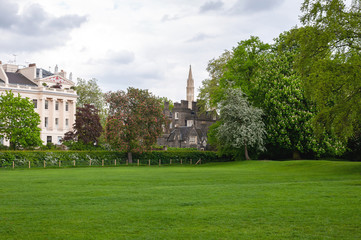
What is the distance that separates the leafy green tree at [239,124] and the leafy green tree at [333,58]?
23.1 m

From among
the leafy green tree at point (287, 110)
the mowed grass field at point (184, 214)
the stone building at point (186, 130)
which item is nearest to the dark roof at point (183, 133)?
the stone building at point (186, 130)

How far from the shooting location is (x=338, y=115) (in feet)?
91.5

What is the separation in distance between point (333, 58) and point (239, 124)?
25.6m

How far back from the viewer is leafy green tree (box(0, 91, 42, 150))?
58.0 m

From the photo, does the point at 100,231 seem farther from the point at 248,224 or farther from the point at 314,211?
the point at 314,211

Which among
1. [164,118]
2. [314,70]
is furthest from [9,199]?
[164,118]

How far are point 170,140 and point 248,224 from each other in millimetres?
88094

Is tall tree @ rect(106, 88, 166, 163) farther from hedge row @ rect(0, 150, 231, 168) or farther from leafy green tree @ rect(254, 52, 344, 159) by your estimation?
leafy green tree @ rect(254, 52, 344, 159)

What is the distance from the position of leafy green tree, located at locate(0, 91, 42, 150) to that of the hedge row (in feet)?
24.8

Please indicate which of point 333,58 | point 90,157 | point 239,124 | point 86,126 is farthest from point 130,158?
point 333,58

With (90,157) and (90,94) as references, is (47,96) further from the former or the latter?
(90,157)

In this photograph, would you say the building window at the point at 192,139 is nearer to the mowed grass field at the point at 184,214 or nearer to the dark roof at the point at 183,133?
the dark roof at the point at 183,133

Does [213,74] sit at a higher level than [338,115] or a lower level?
higher

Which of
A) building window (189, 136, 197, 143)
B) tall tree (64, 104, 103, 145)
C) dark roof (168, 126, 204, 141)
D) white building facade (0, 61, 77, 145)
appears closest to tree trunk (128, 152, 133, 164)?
tall tree (64, 104, 103, 145)
